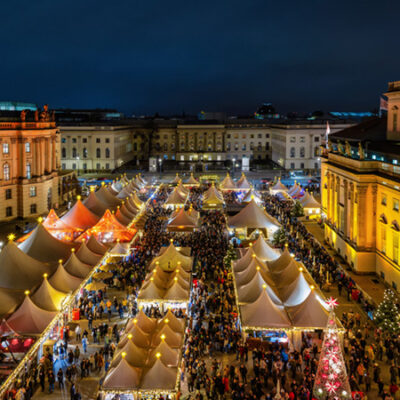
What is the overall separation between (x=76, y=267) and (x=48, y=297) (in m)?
4.88

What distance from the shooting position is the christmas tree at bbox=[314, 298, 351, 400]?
53.6 feet

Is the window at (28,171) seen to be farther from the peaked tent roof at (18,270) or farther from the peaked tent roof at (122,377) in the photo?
the peaked tent roof at (122,377)

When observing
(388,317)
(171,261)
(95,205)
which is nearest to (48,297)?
(171,261)

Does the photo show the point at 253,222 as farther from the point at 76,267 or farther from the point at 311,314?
the point at 311,314

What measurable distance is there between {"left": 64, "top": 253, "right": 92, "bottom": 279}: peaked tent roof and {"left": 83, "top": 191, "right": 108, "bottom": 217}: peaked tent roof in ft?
53.2

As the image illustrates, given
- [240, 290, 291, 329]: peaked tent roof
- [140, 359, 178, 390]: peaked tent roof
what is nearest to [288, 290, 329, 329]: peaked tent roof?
[240, 290, 291, 329]: peaked tent roof

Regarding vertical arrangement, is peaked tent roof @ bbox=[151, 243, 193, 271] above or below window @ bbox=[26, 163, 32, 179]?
below

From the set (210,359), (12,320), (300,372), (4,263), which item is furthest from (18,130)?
(300,372)

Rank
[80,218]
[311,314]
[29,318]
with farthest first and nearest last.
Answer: [80,218] → [311,314] → [29,318]

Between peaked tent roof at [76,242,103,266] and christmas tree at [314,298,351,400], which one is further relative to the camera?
peaked tent roof at [76,242,103,266]

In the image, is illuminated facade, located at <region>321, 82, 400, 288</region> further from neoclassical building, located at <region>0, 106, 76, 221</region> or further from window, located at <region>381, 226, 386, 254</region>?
neoclassical building, located at <region>0, 106, 76, 221</region>

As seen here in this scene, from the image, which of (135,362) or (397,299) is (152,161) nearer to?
(397,299)

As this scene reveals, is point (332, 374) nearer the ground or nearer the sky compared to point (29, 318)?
nearer the ground

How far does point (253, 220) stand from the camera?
41.7 m
